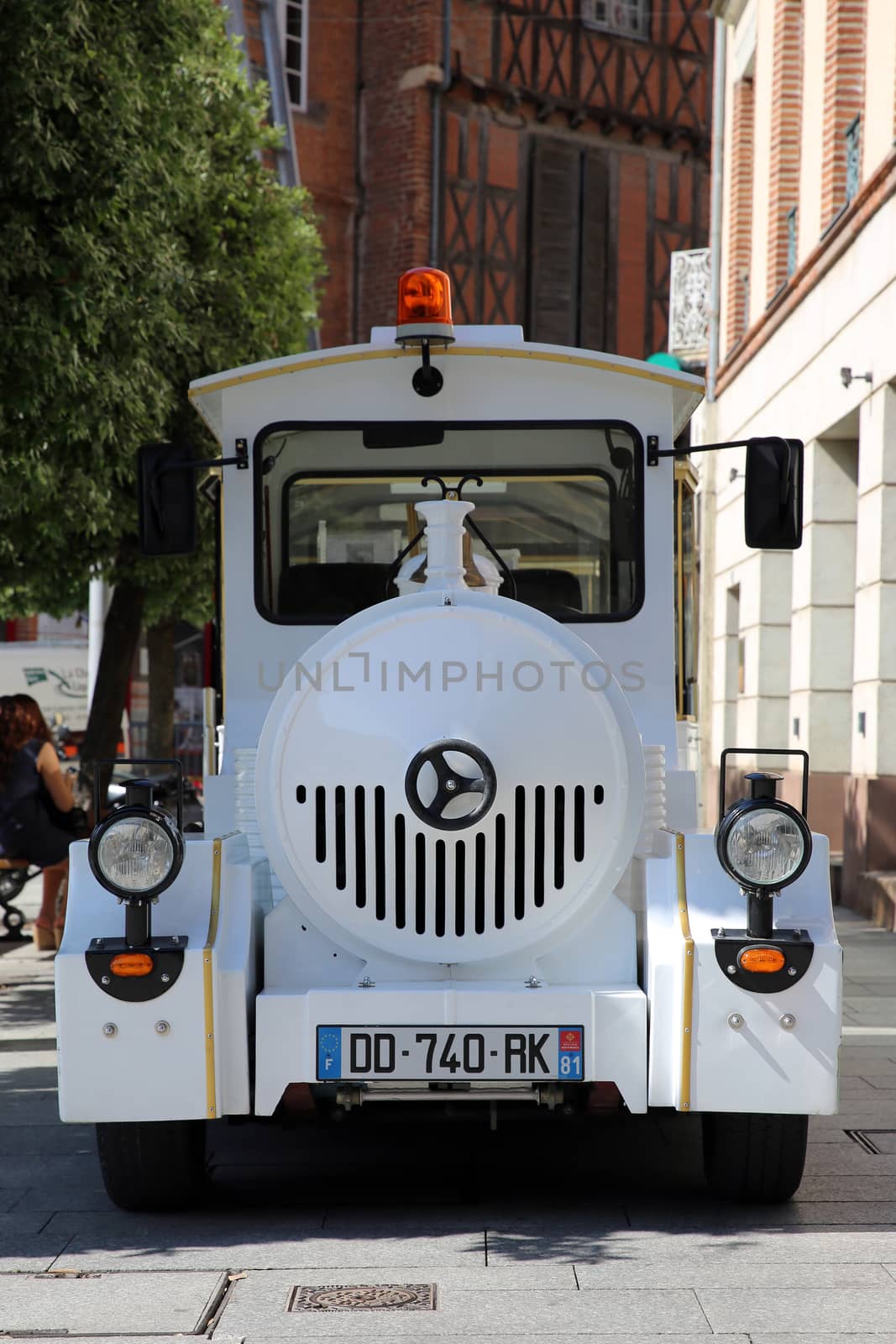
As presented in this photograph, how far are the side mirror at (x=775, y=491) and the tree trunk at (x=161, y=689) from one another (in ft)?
61.1

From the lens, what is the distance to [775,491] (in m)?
5.89

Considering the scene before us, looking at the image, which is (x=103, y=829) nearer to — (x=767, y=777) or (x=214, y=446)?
(x=767, y=777)

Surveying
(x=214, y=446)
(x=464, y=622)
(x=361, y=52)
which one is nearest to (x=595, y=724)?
(x=464, y=622)

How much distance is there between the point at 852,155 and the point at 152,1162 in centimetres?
1288

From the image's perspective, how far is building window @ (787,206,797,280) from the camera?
1855 cm

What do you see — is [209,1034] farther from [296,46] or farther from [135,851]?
[296,46]

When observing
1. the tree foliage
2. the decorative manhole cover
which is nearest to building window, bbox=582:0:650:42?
the tree foliage

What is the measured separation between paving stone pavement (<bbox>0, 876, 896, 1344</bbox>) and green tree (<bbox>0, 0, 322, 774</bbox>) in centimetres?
556

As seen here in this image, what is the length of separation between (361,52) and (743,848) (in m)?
32.2

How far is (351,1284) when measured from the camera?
180 inches

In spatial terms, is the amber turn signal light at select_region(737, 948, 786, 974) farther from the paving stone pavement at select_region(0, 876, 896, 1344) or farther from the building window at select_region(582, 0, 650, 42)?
the building window at select_region(582, 0, 650, 42)

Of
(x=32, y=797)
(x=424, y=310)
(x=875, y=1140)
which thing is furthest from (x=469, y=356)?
(x=32, y=797)

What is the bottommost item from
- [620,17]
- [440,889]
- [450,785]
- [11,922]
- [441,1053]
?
[11,922]

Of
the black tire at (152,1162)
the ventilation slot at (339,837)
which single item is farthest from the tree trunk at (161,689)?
the ventilation slot at (339,837)
